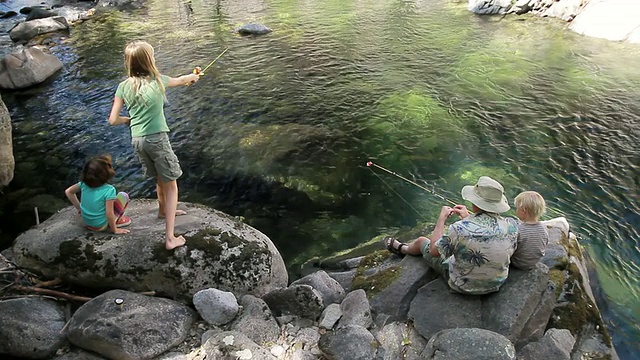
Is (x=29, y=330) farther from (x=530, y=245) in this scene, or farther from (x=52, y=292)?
(x=530, y=245)

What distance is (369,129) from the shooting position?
41.0ft

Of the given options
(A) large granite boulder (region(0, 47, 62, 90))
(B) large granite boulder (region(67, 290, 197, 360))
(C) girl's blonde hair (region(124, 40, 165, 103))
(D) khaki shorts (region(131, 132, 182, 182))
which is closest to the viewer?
(B) large granite boulder (region(67, 290, 197, 360))

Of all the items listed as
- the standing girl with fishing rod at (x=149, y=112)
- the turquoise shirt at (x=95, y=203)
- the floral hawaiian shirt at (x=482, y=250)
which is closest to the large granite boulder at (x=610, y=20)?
the floral hawaiian shirt at (x=482, y=250)

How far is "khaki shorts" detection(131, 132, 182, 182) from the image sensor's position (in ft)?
17.6

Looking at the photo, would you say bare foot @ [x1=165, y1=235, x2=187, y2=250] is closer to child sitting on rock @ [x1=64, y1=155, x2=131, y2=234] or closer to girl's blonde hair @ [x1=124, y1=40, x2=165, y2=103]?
child sitting on rock @ [x1=64, y1=155, x2=131, y2=234]

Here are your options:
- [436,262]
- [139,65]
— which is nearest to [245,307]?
[436,262]

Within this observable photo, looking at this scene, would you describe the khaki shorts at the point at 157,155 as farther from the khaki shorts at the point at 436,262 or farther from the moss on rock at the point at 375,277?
the khaki shorts at the point at 436,262

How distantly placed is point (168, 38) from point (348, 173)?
14155mm

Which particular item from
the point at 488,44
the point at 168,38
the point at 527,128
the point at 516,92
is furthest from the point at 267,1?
the point at 527,128

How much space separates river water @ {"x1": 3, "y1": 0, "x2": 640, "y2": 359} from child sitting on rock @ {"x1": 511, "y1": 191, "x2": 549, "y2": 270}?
7.46 feet

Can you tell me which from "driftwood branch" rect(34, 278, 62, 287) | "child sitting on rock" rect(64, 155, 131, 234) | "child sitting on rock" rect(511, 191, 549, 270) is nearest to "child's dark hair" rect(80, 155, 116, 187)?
"child sitting on rock" rect(64, 155, 131, 234)

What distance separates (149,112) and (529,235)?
459cm

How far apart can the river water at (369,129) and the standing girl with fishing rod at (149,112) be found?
317 centimetres

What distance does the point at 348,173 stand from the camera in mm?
10492
